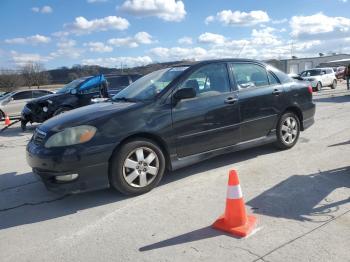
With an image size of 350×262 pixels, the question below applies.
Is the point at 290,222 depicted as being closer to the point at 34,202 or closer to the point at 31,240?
the point at 31,240

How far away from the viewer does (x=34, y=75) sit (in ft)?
205

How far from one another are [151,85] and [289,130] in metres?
2.67

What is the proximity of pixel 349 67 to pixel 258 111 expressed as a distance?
17488 millimetres

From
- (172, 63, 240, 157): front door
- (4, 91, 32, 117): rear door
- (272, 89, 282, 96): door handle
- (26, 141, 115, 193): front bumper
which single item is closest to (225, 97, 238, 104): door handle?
(172, 63, 240, 157): front door

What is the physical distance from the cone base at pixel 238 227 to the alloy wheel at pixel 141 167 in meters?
1.33

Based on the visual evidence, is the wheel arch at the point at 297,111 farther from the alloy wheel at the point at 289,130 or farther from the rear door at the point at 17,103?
the rear door at the point at 17,103

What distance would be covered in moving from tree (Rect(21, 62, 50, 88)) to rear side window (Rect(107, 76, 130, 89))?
151 feet

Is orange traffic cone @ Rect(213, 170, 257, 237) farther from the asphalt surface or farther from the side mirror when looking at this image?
the side mirror

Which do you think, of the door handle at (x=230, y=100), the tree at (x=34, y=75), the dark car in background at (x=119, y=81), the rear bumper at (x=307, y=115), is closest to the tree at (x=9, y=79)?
the tree at (x=34, y=75)

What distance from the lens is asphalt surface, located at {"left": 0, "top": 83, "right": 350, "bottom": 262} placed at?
3.55 meters

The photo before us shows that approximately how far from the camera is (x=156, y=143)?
5281 millimetres

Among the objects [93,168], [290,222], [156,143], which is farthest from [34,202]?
[290,222]

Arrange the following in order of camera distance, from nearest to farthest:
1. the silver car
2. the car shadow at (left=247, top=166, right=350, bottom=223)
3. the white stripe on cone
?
1. the white stripe on cone
2. the car shadow at (left=247, top=166, right=350, bottom=223)
3. the silver car

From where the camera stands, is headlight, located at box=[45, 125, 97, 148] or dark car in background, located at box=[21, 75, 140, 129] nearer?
headlight, located at box=[45, 125, 97, 148]
